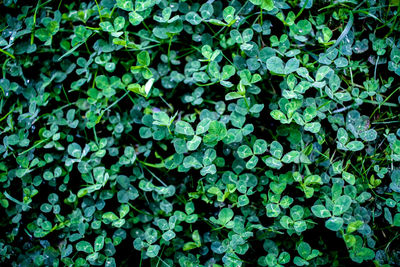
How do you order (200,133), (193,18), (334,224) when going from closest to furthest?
(334,224) → (200,133) → (193,18)

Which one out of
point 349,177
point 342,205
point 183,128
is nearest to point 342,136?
point 349,177

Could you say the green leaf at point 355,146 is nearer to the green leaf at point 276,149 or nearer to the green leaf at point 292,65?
the green leaf at point 276,149

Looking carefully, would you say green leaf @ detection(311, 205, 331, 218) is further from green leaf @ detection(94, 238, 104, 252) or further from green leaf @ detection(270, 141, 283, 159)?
green leaf @ detection(94, 238, 104, 252)

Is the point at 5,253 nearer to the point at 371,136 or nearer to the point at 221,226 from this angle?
the point at 221,226

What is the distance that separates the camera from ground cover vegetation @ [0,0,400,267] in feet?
6.32

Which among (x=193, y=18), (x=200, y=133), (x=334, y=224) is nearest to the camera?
(x=334, y=224)

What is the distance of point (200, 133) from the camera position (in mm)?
1920

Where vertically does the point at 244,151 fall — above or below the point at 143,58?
below

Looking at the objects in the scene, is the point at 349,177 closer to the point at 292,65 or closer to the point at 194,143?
the point at 292,65

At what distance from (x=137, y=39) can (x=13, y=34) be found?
751 millimetres

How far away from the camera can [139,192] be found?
206 centimetres

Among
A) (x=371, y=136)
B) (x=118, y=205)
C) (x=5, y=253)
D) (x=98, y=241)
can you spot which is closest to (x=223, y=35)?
(x=371, y=136)

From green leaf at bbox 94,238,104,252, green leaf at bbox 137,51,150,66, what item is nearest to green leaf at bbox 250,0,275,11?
green leaf at bbox 137,51,150,66

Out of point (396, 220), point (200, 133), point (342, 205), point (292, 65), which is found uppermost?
point (292, 65)
